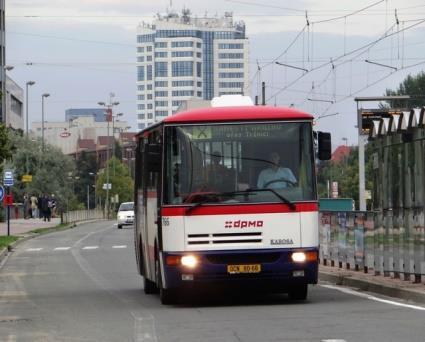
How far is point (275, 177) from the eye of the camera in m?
17.6

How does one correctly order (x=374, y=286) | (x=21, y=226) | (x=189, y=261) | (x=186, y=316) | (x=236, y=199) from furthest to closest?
(x=21, y=226)
(x=374, y=286)
(x=236, y=199)
(x=189, y=261)
(x=186, y=316)

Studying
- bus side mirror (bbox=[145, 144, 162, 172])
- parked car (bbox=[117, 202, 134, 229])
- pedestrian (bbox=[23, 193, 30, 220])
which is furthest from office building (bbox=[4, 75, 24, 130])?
bus side mirror (bbox=[145, 144, 162, 172])

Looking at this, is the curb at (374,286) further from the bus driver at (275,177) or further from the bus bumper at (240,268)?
the bus driver at (275,177)

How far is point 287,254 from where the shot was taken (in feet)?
57.3

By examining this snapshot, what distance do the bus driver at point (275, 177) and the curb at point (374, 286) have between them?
2447mm

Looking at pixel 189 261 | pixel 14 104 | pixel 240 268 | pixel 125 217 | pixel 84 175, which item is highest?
pixel 14 104

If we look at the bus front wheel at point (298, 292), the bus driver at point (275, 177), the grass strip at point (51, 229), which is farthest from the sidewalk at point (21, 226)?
the bus driver at point (275, 177)

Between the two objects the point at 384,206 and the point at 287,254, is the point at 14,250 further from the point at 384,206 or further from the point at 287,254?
the point at 287,254

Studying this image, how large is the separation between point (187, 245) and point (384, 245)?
5.15 metres

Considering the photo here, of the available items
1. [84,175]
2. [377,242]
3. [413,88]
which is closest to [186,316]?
[377,242]

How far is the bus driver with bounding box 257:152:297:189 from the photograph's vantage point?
1755cm

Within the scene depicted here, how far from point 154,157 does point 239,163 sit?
1.28 metres

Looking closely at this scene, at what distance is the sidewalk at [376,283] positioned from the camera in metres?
17.9

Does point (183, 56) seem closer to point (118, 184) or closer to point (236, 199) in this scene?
point (118, 184)
